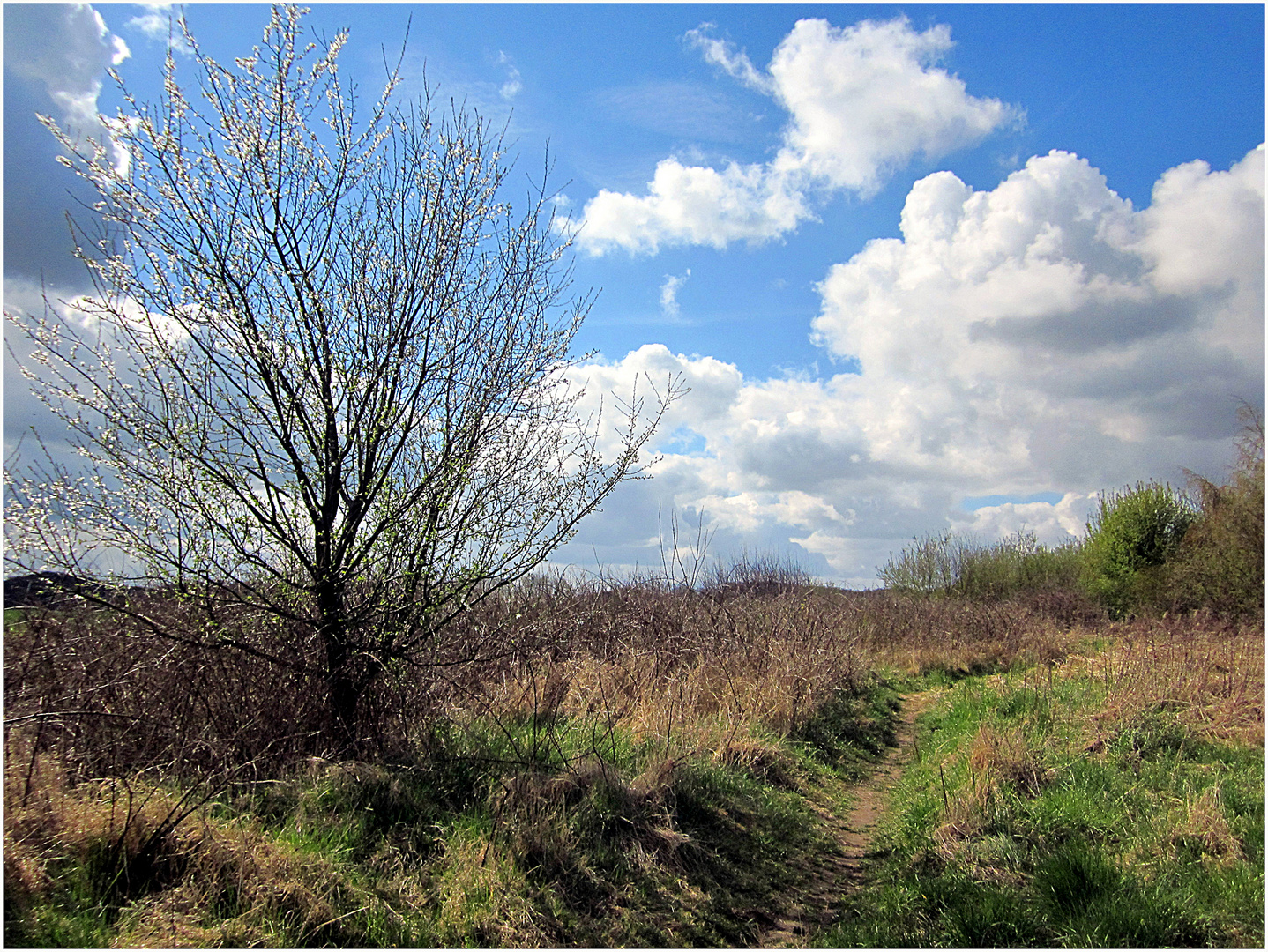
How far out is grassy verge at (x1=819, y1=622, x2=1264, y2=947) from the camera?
Answer: 392 cm

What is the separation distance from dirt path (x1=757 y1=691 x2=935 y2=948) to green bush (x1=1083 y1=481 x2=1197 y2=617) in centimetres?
2293

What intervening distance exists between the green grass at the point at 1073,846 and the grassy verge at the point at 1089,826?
12 millimetres

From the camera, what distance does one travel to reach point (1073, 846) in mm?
4734

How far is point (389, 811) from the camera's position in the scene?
186 inches

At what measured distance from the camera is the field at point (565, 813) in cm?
370

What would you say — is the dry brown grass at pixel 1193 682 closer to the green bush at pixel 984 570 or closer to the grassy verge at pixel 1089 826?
the grassy verge at pixel 1089 826

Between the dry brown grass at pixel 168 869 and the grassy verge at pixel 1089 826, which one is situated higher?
the dry brown grass at pixel 168 869

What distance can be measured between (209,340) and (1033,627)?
19.9 metres

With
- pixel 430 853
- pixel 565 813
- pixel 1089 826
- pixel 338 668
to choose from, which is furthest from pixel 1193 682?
pixel 338 668

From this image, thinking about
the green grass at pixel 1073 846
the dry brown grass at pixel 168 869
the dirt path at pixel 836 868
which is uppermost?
the dry brown grass at pixel 168 869

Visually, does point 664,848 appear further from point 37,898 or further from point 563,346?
point 563,346

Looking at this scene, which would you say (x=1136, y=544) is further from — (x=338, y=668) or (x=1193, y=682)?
(x=338, y=668)

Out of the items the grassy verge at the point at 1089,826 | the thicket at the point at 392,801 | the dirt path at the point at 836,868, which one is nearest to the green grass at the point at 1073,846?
the grassy verge at the point at 1089,826

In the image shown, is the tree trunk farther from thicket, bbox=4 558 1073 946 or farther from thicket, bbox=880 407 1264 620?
thicket, bbox=880 407 1264 620
